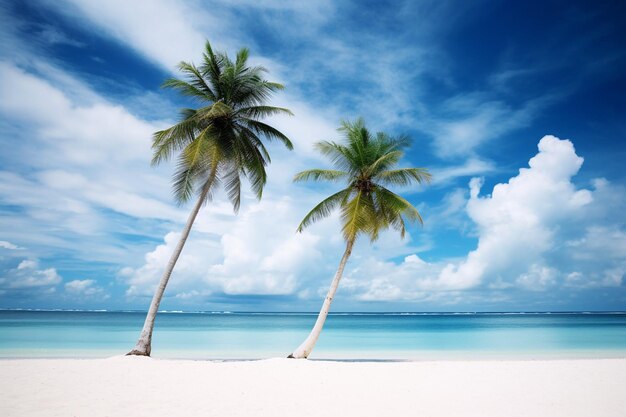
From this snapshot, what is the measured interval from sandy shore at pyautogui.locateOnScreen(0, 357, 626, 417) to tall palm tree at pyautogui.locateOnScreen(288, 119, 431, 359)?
15.3 ft

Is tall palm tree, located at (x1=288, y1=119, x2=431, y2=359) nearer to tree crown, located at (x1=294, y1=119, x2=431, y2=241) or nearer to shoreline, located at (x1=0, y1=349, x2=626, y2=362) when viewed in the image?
tree crown, located at (x1=294, y1=119, x2=431, y2=241)

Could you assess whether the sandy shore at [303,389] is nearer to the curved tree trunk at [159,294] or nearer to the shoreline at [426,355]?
the curved tree trunk at [159,294]

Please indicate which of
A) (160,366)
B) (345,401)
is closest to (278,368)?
(160,366)

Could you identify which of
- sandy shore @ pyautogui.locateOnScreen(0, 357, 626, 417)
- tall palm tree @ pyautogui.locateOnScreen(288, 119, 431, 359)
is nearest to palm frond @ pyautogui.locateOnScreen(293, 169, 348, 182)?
tall palm tree @ pyautogui.locateOnScreen(288, 119, 431, 359)

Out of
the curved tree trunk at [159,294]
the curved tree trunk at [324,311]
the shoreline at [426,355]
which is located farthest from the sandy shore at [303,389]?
the shoreline at [426,355]

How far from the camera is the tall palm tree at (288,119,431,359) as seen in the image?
15500 millimetres

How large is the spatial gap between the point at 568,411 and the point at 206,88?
580 inches

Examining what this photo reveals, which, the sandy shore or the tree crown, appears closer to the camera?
the sandy shore

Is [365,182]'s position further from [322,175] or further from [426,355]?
[426,355]

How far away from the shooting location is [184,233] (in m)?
14.9

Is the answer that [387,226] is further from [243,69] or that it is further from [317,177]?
[243,69]

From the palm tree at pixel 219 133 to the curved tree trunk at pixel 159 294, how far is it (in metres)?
0.04

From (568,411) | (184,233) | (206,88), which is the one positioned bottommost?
(568,411)

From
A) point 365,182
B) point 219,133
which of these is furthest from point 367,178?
point 219,133
